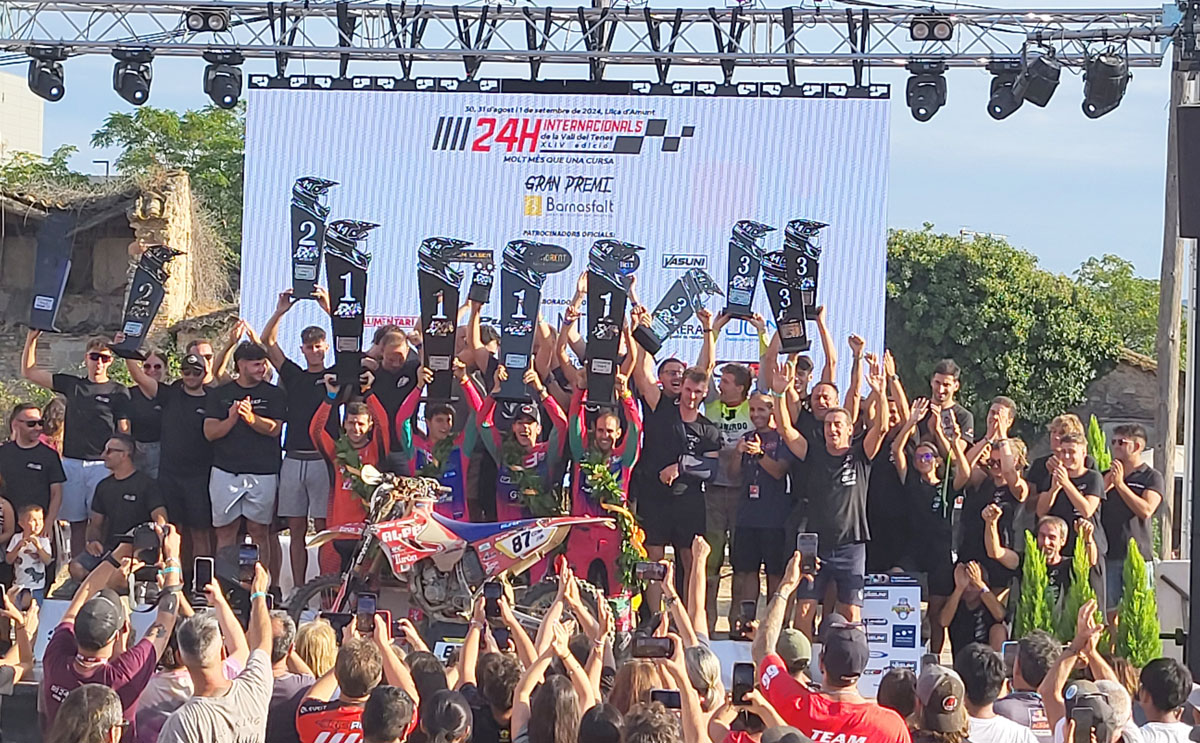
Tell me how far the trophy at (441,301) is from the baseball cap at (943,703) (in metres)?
4.75

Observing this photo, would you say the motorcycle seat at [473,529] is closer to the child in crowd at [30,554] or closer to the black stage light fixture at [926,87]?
the child in crowd at [30,554]

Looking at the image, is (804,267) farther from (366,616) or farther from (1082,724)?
(1082,724)

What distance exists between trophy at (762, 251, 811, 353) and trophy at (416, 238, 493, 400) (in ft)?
5.53

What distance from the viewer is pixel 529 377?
8.86 m

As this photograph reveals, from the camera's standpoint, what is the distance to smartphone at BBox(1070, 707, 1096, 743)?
14.0 ft

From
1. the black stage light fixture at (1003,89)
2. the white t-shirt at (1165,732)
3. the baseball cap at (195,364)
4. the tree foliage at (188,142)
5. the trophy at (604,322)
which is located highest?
the tree foliage at (188,142)

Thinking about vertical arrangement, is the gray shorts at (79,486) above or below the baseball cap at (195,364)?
below

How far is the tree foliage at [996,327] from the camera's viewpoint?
21.0 metres

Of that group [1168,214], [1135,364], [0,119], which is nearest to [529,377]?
[1168,214]

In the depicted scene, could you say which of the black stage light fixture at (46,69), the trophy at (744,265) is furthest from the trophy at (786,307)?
the black stage light fixture at (46,69)

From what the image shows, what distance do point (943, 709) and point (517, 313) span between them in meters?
4.88

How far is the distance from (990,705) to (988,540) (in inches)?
138

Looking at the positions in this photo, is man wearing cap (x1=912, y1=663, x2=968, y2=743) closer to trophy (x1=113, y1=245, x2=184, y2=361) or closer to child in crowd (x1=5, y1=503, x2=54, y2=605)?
child in crowd (x1=5, y1=503, x2=54, y2=605)

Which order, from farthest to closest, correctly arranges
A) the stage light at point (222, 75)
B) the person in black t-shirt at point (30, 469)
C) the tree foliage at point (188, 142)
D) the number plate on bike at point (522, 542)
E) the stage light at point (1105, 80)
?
1. the tree foliage at point (188, 142)
2. the stage light at point (222, 75)
3. the stage light at point (1105, 80)
4. the person in black t-shirt at point (30, 469)
5. the number plate on bike at point (522, 542)
